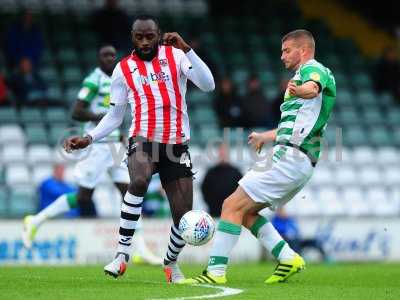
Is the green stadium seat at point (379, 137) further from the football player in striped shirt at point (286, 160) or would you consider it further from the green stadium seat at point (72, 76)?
the football player in striped shirt at point (286, 160)

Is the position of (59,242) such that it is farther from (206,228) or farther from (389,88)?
(389,88)

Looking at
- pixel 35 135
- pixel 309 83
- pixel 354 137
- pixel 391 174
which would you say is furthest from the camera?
pixel 354 137

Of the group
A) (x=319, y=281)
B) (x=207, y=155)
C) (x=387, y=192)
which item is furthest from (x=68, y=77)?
(x=319, y=281)

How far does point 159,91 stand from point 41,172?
27.8 ft

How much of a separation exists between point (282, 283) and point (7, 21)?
12720 millimetres

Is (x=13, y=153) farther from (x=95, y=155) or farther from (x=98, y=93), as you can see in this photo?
(x=98, y=93)

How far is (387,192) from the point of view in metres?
19.8

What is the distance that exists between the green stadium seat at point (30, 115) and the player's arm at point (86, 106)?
19.2 ft

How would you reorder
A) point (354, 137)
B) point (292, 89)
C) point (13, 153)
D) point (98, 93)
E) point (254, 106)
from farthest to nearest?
point (354, 137)
point (254, 106)
point (13, 153)
point (98, 93)
point (292, 89)

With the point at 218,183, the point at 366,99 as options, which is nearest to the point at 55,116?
the point at 218,183

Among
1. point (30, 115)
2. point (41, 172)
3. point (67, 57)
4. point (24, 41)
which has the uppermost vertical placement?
point (24, 41)

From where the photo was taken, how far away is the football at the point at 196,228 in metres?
8.88

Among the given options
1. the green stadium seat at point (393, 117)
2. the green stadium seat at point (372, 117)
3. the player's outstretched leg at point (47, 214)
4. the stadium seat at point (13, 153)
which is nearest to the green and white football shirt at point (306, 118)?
the player's outstretched leg at point (47, 214)

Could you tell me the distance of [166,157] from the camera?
936 centimetres
